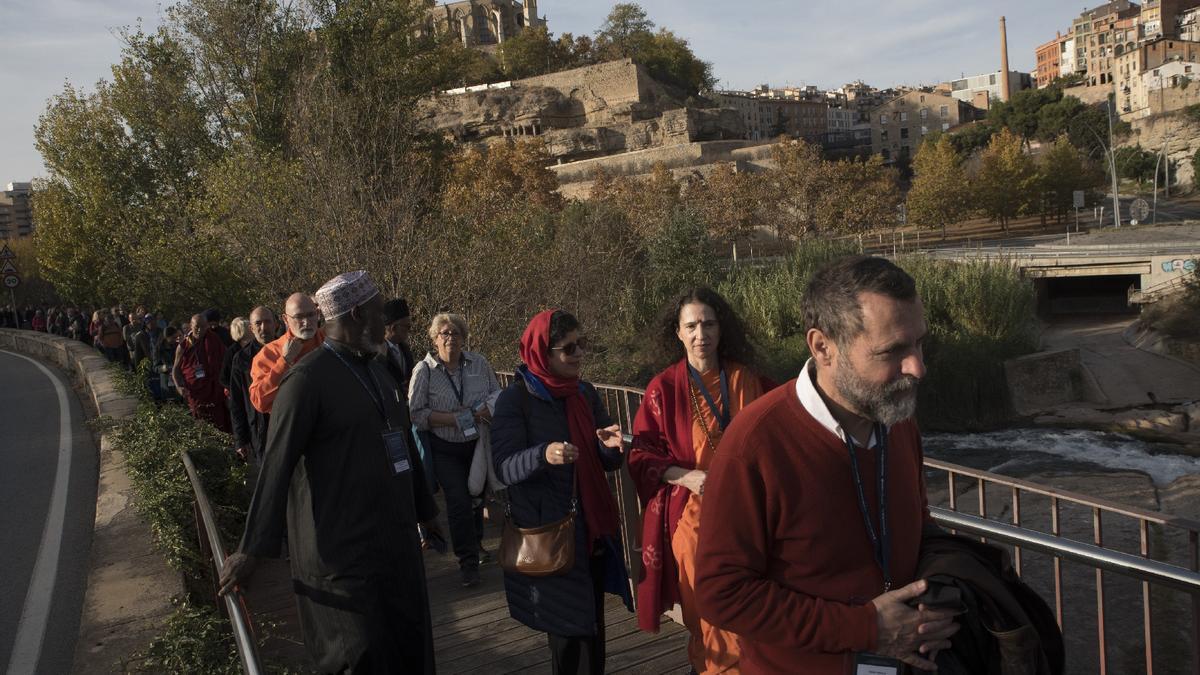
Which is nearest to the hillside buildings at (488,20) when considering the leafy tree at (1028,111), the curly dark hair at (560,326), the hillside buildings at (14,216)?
the leafy tree at (1028,111)

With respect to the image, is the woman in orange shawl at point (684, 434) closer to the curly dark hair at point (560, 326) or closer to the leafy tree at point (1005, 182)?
the curly dark hair at point (560, 326)

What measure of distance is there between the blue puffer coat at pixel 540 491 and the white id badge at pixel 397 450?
438 millimetres

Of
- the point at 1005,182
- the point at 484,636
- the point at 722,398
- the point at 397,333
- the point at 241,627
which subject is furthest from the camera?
the point at 1005,182

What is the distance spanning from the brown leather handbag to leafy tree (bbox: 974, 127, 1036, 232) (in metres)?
60.1

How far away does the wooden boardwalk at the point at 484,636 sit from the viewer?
4.75 meters

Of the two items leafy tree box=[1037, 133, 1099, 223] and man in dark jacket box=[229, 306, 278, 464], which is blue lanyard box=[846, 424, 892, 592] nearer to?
man in dark jacket box=[229, 306, 278, 464]

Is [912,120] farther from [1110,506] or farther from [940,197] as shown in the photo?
[1110,506]

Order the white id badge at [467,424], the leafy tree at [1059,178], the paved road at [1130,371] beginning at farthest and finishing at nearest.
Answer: the leafy tree at [1059,178], the paved road at [1130,371], the white id badge at [467,424]

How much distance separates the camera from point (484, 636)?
206 inches

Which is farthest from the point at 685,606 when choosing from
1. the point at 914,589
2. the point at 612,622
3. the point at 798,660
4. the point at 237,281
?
the point at 237,281

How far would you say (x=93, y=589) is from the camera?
16.4 feet

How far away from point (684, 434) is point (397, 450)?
3.56 feet

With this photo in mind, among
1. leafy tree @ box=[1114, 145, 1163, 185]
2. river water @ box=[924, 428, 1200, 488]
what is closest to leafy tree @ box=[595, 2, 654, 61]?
leafy tree @ box=[1114, 145, 1163, 185]

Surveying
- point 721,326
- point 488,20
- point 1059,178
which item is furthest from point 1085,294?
point 488,20
